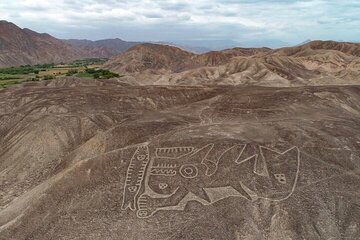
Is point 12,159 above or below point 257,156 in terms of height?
below

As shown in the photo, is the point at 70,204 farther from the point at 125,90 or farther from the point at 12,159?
the point at 125,90

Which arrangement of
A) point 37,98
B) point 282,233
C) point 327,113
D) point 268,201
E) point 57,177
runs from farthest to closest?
point 37,98
point 327,113
point 57,177
point 268,201
point 282,233

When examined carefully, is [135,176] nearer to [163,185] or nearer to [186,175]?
[163,185]

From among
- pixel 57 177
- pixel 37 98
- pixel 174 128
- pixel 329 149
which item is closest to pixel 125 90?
pixel 37 98

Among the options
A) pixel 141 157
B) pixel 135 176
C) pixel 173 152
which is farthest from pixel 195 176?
pixel 141 157

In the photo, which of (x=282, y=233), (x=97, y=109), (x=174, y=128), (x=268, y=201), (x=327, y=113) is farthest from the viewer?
(x=97, y=109)

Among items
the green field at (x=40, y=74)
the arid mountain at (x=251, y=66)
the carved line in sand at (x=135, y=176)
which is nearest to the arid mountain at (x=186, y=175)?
the carved line in sand at (x=135, y=176)

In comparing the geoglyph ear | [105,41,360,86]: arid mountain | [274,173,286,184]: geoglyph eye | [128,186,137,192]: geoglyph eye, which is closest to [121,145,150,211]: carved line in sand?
[128,186,137,192]: geoglyph eye
